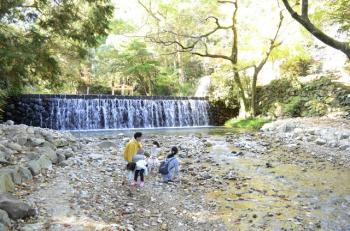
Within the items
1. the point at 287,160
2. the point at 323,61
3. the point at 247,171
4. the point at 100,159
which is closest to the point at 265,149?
the point at 287,160

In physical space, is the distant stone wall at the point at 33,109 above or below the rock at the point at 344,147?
above

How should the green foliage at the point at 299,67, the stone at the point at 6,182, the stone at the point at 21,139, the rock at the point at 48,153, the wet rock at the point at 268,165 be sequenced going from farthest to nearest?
the green foliage at the point at 299,67, the wet rock at the point at 268,165, the stone at the point at 21,139, the rock at the point at 48,153, the stone at the point at 6,182

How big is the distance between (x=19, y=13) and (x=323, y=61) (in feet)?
54.4

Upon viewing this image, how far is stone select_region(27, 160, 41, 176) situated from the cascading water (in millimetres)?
10509

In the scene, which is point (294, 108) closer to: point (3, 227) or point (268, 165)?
point (268, 165)

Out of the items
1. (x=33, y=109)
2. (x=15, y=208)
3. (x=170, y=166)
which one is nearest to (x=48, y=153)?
(x=170, y=166)

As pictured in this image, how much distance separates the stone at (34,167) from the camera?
653 centimetres

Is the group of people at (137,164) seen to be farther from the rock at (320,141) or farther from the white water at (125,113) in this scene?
the white water at (125,113)

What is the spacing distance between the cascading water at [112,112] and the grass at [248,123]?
152 cm

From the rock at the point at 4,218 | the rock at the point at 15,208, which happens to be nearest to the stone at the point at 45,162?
the rock at the point at 15,208

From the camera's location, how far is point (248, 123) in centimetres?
1844

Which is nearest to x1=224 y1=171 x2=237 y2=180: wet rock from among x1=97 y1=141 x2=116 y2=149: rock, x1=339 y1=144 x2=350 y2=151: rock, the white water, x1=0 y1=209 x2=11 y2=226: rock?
x1=339 y1=144 x2=350 y2=151: rock

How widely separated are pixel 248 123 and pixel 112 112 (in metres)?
6.44

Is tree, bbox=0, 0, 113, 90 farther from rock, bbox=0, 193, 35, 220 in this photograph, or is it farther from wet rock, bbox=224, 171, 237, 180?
wet rock, bbox=224, 171, 237, 180
